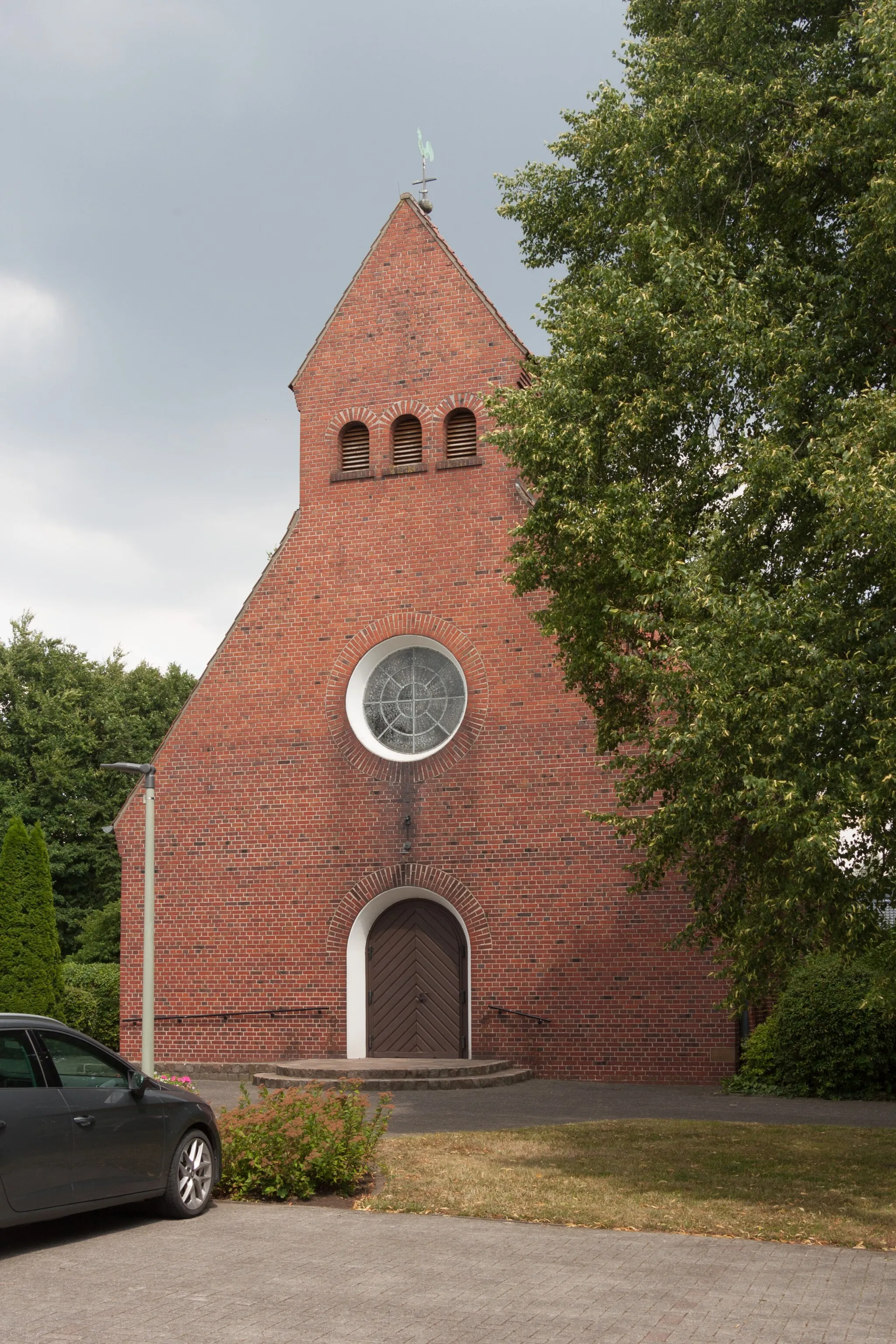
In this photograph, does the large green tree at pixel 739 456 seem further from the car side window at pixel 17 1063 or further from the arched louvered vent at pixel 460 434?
the arched louvered vent at pixel 460 434

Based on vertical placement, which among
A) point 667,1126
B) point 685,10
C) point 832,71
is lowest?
point 667,1126

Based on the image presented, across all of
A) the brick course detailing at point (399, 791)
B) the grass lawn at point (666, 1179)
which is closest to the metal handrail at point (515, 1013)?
the brick course detailing at point (399, 791)

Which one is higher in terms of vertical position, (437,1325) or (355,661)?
(355,661)

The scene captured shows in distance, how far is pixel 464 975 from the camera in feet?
64.7

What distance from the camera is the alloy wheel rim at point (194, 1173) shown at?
8.88 m

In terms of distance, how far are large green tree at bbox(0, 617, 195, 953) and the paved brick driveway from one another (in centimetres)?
3200

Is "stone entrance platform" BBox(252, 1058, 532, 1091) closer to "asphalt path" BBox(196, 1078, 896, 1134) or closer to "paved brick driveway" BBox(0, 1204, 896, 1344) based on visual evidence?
"asphalt path" BBox(196, 1078, 896, 1134)

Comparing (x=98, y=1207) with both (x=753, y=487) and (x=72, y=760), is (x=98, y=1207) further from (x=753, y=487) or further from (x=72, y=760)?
(x=72, y=760)

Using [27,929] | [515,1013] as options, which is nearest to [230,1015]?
[515,1013]

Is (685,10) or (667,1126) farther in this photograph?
(667,1126)

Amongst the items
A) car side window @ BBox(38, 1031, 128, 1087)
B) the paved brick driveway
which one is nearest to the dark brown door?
the paved brick driveway

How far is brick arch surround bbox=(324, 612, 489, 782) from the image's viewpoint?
19641 millimetres

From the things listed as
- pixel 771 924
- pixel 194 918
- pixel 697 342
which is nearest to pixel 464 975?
pixel 194 918

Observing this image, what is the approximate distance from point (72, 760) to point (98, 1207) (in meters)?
34.0
